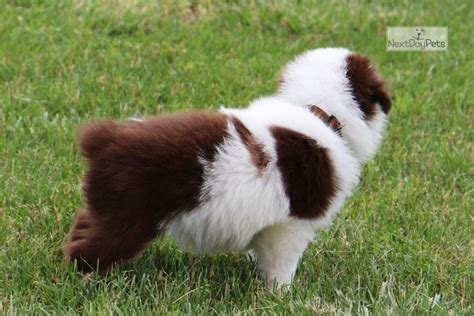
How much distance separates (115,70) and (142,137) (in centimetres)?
339

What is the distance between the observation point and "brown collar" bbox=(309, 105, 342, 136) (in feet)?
13.5

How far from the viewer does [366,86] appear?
169 inches

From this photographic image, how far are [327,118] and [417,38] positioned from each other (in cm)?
466

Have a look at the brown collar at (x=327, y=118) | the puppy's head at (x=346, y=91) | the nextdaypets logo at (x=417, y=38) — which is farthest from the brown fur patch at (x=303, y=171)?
the nextdaypets logo at (x=417, y=38)

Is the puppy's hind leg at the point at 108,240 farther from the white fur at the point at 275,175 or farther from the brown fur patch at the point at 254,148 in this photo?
the brown fur patch at the point at 254,148

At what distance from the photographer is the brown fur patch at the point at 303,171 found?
3.82m

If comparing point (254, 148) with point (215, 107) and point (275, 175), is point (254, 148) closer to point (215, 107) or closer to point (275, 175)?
point (275, 175)

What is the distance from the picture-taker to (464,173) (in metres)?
5.89

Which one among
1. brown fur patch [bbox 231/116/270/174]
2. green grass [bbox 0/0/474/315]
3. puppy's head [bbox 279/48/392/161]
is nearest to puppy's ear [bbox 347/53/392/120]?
puppy's head [bbox 279/48/392/161]

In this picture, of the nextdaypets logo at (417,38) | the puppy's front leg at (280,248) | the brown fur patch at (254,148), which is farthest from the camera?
the nextdaypets logo at (417,38)

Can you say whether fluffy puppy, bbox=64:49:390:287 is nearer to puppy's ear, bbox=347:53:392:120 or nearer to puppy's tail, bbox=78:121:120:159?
puppy's tail, bbox=78:121:120:159

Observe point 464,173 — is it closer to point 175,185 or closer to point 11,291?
point 175,185

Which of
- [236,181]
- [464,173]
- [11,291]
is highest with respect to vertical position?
[236,181]

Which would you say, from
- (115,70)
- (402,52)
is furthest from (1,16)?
(402,52)
